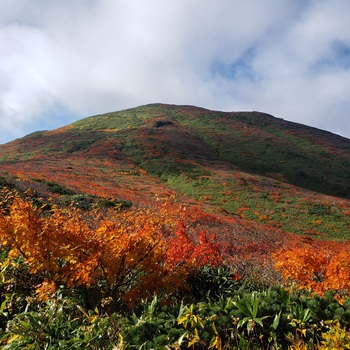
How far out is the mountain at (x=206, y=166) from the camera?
31.3m

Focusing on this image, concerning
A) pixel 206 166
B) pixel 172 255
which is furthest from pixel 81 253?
pixel 206 166

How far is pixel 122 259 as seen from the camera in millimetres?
6055

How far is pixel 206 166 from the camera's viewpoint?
5538 cm

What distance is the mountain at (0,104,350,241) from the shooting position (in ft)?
103

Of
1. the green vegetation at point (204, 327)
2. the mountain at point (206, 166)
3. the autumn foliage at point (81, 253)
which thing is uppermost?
the mountain at point (206, 166)

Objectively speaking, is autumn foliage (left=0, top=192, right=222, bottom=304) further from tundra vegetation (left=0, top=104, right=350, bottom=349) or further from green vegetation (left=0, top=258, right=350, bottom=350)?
green vegetation (left=0, top=258, right=350, bottom=350)

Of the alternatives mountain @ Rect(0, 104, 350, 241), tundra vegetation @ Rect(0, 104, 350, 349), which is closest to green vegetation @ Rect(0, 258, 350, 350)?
tundra vegetation @ Rect(0, 104, 350, 349)

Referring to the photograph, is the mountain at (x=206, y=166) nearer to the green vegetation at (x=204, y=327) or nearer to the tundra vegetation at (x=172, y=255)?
the tundra vegetation at (x=172, y=255)

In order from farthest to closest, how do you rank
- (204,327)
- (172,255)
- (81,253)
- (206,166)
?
(206,166)
(172,255)
(81,253)
(204,327)

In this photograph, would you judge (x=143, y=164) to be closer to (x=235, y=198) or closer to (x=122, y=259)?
(x=235, y=198)

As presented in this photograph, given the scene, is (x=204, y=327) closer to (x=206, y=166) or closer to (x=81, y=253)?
(x=81, y=253)

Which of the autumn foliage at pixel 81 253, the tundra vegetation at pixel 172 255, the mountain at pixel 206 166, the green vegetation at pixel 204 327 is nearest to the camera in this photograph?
the green vegetation at pixel 204 327

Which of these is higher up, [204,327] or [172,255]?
[172,255]

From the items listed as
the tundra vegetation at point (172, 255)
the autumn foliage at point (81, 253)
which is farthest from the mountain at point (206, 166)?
the autumn foliage at point (81, 253)
